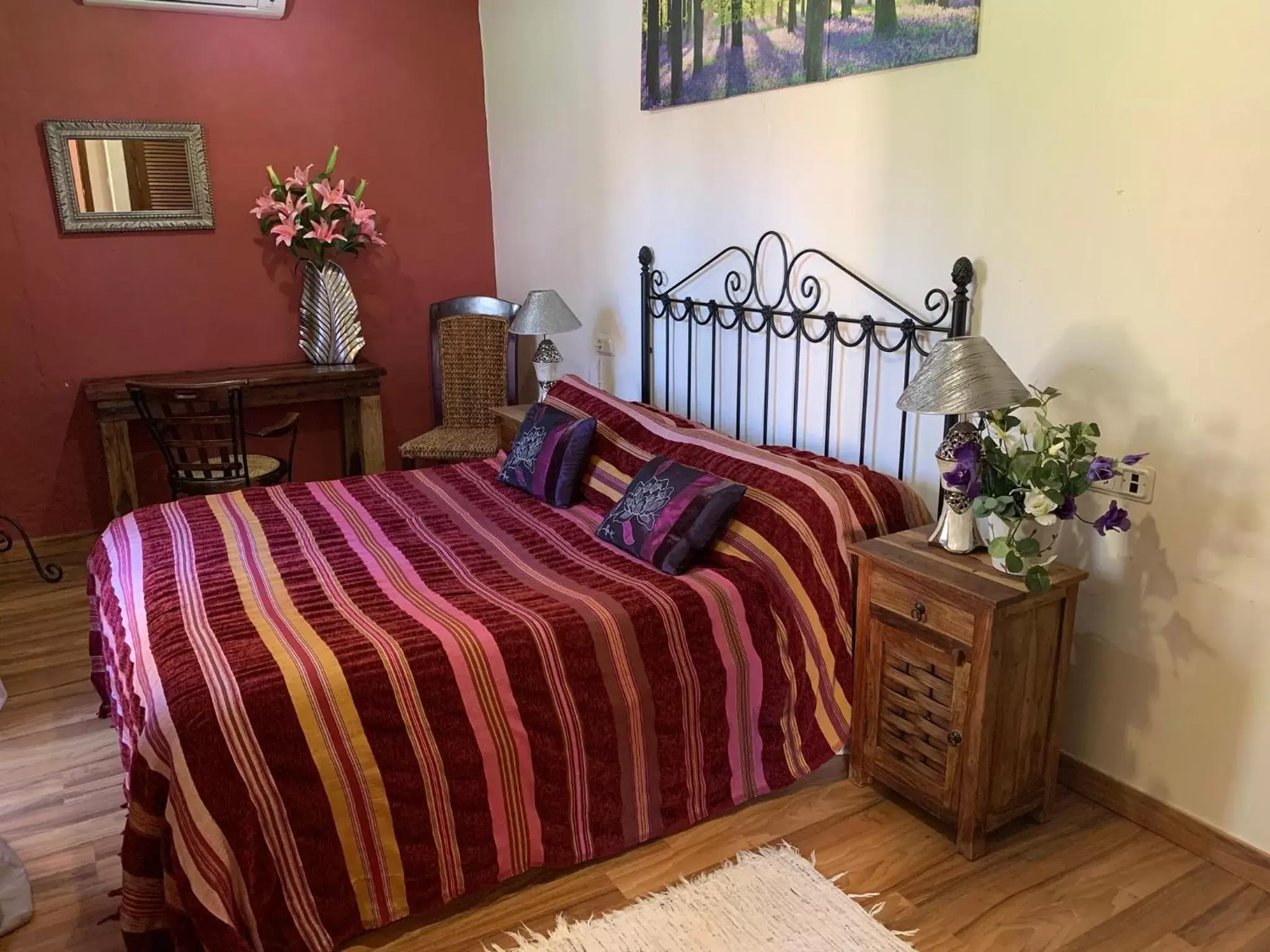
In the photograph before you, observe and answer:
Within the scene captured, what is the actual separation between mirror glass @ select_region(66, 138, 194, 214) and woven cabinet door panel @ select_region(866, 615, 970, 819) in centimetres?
342

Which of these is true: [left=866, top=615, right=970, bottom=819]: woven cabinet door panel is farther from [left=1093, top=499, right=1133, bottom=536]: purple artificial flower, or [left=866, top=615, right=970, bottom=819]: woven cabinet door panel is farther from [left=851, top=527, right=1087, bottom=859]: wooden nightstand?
[left=1093, top=499, right=1133, bottom=536]: purple artificial flower

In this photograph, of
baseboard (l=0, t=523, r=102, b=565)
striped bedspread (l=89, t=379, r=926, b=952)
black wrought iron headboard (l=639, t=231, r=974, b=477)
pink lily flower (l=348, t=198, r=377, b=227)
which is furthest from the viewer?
pink lily flower (l=348, t=198, r=377, b=227)

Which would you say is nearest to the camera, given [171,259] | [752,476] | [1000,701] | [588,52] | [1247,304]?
[1247,304]

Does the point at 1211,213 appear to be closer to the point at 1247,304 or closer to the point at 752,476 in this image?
the point at 1247,304

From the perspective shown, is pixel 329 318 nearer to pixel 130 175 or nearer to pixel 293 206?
pixel 293 206

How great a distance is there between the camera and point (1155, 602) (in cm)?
212

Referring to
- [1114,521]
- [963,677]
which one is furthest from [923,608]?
[1114,521]

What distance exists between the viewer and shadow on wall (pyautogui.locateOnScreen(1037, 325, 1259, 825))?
2000mm

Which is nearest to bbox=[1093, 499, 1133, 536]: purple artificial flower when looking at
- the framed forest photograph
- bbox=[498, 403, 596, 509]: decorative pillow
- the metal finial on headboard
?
the metal finial on headboard

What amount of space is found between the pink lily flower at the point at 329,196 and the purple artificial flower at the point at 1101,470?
3348 mm

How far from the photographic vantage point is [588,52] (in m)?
3.68

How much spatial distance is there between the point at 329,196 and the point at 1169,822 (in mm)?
3784

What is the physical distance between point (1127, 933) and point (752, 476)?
4.16 feet

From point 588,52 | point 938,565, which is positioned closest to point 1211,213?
point 938,565
